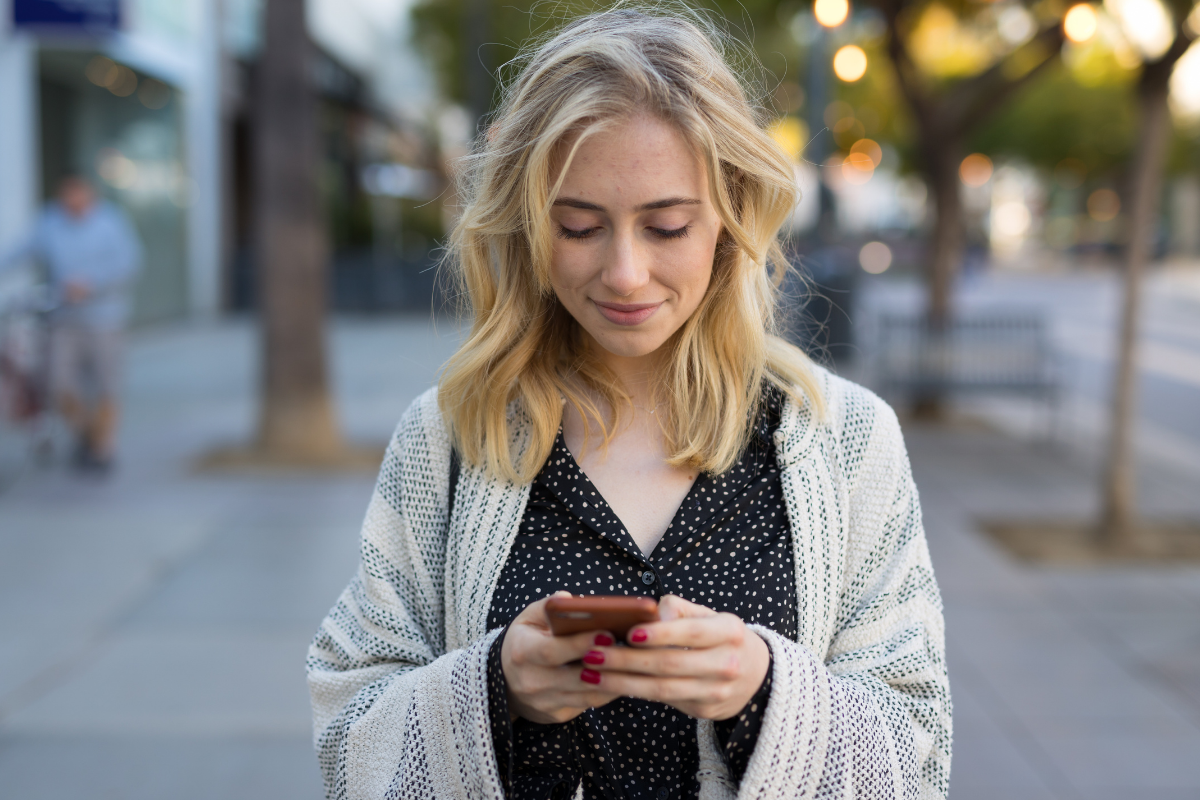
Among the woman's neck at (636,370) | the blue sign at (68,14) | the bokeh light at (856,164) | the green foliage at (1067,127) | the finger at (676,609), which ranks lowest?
the finger at (676,609)

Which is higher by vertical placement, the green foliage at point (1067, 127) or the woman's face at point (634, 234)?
the green foliage at point (1067, 127)

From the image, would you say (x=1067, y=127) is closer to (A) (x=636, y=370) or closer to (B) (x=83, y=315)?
(B) (x=83, y=315)

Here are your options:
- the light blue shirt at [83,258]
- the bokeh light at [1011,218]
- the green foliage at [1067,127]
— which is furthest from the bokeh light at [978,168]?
the light blue shirt at [83,258]

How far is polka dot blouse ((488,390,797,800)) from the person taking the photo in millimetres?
1599

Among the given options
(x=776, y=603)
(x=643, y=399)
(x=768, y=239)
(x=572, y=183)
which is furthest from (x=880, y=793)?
(x=572, y=183)

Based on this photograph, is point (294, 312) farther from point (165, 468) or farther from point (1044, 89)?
point (1044, 89)

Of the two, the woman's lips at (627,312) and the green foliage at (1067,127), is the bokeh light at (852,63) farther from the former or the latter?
the green foliage at (1067,127)

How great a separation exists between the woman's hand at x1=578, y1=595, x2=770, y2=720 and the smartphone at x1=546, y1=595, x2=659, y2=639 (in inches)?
0.7

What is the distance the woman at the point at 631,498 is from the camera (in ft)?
5.00

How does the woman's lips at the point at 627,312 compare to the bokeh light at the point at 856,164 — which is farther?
the bokeh light at the point at 856,164

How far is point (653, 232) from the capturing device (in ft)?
5.28

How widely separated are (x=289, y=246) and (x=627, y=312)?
652 centimetres

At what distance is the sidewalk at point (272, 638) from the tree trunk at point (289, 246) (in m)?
0.64

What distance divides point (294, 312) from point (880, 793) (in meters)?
6.79
